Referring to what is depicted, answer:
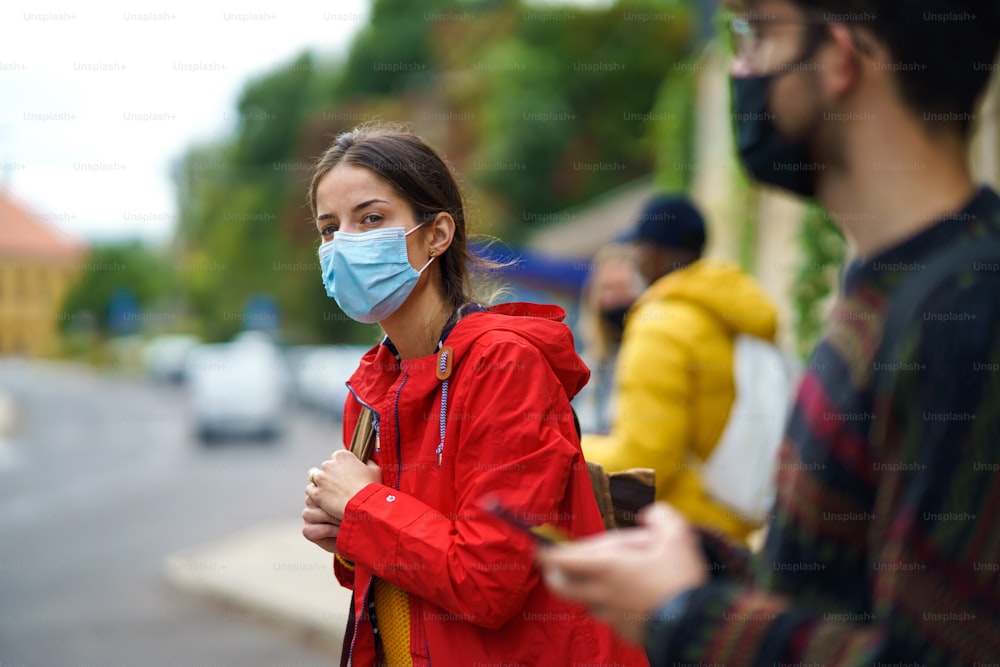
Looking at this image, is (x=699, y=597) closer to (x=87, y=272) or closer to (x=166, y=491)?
(x=166, y=491)

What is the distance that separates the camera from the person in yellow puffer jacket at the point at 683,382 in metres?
3.08

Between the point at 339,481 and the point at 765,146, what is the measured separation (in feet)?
3.56

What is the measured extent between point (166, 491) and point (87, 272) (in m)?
39.3

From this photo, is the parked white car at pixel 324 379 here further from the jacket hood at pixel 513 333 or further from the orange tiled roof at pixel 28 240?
the orange tiled roof at pixel 28 240

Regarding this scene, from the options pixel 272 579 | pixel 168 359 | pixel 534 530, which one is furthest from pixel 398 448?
pixel 168 359

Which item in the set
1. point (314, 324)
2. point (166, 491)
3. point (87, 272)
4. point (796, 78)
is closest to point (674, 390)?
point (796, 78)

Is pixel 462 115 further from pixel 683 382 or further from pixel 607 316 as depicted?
pixel 683 382

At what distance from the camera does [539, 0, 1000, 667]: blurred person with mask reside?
1.00 metres

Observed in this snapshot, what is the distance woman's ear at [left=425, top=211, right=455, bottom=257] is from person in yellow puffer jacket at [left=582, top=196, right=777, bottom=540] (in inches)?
42.5

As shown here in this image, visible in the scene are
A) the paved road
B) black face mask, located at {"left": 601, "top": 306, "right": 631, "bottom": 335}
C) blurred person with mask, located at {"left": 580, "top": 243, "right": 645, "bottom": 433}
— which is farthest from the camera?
the paved road

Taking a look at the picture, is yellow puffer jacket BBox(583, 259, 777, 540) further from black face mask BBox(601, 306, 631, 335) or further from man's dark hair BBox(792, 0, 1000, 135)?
man's dark hair BBox(792, 0, 1000, 135)

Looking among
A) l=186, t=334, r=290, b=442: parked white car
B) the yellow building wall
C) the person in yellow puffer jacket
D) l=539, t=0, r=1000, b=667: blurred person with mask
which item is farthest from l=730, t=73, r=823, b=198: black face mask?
the yellow building wall

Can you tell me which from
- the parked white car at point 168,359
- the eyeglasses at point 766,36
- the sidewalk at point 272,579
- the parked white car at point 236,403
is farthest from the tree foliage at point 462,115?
the eyeglasses at point 766,36

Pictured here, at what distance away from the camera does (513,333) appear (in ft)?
6.30
